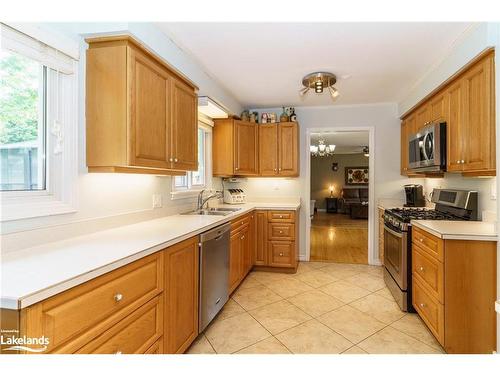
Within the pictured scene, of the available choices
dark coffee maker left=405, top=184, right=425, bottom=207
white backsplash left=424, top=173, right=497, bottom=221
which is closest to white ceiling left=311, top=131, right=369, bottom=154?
dark coffee maker left=405, top=184, right=425, bottom=207

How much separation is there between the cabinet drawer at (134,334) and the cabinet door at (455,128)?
8.48 feet

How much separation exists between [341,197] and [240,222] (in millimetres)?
8193

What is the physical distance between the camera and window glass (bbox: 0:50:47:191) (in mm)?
1403

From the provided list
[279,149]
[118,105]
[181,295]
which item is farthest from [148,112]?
[279,149]

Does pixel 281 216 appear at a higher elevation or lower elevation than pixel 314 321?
higher

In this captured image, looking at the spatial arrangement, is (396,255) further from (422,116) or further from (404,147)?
(404,147)

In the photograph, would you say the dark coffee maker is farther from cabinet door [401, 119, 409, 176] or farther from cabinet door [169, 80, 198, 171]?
cabinet door [169, 80, 198, 171]

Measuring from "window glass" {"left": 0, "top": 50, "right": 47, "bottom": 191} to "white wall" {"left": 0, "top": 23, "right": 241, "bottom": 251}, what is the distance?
20 cm

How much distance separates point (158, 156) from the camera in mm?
2000

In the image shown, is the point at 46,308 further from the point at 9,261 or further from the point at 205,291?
the point at 205,291

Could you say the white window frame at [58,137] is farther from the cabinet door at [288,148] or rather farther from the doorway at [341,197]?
the doorway at [341,197]

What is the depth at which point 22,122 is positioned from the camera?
1.49 m

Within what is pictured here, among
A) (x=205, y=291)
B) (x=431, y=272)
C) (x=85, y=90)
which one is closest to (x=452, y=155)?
(x=431, y=272)

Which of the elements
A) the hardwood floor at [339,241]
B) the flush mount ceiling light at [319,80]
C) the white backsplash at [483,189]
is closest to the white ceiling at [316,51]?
the flush mount ceiling light at [319,80]
